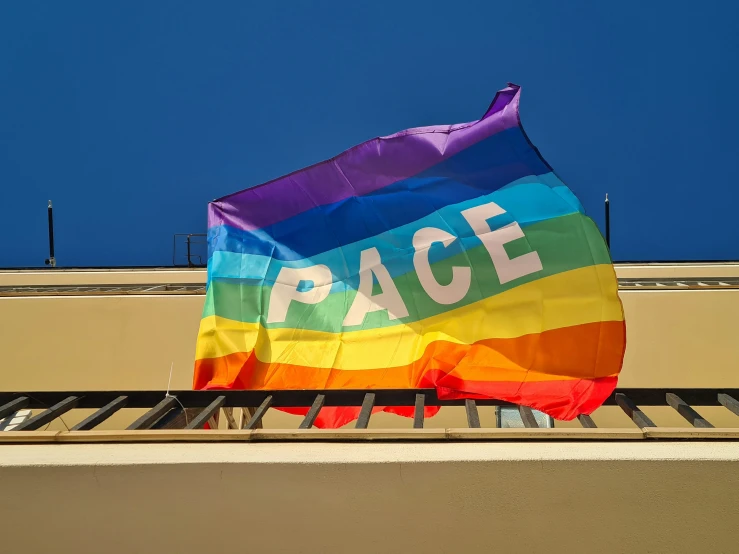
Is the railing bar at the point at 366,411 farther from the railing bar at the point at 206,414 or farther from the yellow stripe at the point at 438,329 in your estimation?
the railing bar at the point at 206,414

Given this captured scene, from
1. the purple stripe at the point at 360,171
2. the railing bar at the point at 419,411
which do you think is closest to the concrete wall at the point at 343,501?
the railing bar at the point at 419,411

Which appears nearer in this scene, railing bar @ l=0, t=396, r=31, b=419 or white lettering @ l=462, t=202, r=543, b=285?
railing bar @ l=0, t=396, r=31, b=419

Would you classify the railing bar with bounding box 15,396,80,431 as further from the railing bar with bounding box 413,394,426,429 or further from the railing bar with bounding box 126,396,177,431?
the railing bar with bounding box 413,394,426,429

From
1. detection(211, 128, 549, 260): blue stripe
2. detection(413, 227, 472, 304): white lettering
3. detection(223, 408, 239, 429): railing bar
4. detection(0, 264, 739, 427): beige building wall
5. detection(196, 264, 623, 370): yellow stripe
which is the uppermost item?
detection(211, 128, 549, 260): blue stripe

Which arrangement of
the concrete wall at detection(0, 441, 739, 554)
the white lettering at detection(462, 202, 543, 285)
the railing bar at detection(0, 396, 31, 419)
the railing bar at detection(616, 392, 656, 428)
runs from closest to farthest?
the concrete wall at detection(0, 441, 739, 554) < the railing bar at detection(616, 392, 656, 428) < the railing bar at detection(0, 396, 31, 419) < the white lettering at detection(462, 202, 543, 285)

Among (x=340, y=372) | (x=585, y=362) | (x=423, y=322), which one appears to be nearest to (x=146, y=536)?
(x=340, y=372)

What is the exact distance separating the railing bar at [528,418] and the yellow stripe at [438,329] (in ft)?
2.02

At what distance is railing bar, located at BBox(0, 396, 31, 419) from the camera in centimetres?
360

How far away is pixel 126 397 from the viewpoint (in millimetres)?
4023

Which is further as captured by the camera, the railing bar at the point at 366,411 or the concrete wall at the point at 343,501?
the railing bar at the point at 366,411

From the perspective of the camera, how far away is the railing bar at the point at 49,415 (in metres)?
3.41

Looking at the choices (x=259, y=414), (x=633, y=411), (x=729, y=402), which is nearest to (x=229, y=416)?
(x=259, y=414)

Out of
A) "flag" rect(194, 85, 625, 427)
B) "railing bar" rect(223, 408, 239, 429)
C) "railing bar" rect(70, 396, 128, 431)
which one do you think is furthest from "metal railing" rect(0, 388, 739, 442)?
"railing bar" rect(223, 408, 239, 429)

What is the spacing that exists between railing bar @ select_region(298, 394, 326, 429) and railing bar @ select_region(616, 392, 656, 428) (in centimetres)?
221
